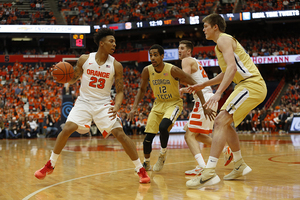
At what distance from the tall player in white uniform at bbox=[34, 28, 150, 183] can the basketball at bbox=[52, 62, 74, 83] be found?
0.09 meters

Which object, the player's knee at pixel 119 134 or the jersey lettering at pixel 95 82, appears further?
the jersey lettering at pixel 95 82

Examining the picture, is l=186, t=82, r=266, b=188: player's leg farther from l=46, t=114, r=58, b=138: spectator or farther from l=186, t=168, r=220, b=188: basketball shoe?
l=46, t=114, r=58, b=138: spectator

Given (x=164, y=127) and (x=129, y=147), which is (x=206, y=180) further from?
(x=164, y=127)

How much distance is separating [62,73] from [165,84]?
183 cm

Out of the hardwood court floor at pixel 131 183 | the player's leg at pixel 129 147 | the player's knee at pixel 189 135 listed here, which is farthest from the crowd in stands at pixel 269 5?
the player's leg at pixel 129 147

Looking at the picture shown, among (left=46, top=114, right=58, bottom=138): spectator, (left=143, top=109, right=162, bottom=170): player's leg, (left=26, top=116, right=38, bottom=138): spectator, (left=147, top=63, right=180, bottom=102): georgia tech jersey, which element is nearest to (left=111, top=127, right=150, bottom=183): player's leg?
(left=143, top=109, right=162, bottom=170): player's leg

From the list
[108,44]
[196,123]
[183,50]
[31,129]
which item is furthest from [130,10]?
[108,44]

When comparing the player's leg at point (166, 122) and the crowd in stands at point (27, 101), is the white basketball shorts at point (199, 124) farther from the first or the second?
the crowd in stands at point (27, 101)

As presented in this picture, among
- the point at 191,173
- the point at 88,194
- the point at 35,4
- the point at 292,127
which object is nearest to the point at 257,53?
the point at 292,127

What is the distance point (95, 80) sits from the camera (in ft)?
15.6

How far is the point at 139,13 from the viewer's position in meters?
30.7

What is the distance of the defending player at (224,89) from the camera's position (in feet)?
13.3

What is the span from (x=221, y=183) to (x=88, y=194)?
5.75 ft

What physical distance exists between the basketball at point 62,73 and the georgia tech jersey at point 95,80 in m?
0.20
